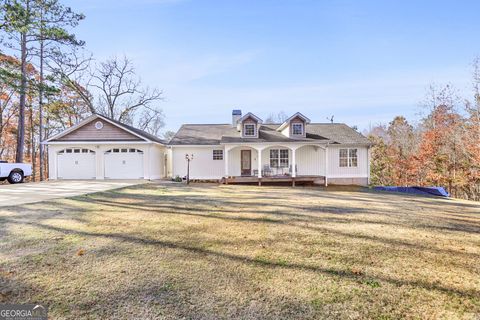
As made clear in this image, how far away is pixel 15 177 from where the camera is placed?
14.5m

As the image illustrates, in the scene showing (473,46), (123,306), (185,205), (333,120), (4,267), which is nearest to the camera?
(123,306)

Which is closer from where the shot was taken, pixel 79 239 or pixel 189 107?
pixel 79 239

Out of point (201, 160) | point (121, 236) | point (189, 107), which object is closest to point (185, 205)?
point (121, 236)

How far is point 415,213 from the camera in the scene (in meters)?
7.57

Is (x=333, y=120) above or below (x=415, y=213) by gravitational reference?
above

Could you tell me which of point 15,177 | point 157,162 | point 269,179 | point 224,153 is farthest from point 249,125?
point 15,177

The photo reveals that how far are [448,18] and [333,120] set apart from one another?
10.5 meters

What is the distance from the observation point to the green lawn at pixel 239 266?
109 inches

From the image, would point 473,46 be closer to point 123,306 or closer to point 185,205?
point 185,205

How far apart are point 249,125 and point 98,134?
33.0 ft

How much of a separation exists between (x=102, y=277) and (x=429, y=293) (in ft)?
13.5

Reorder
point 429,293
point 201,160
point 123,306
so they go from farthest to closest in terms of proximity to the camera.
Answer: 1. point 201,160
2. point 429,293
3. point 123,306

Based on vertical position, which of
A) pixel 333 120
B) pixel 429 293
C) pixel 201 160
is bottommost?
pixel 429 293

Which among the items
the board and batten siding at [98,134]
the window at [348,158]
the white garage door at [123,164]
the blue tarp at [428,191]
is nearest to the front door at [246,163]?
the window at [348,158]
